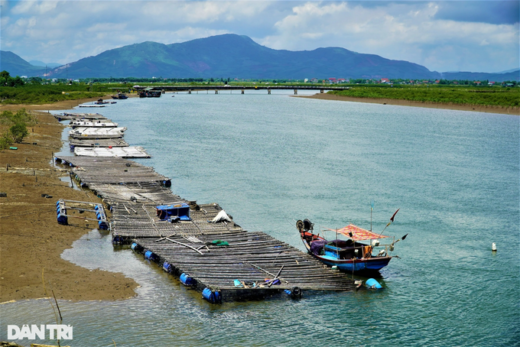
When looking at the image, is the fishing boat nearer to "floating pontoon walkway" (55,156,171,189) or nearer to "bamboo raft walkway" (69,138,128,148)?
"floating pontoon walkway" (55,156,171,189)

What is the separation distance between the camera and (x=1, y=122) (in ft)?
257

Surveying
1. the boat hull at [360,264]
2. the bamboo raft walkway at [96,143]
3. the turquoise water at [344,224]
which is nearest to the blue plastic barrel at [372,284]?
the turquoise water at [344,224]

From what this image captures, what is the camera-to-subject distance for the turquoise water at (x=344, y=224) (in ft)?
88.1

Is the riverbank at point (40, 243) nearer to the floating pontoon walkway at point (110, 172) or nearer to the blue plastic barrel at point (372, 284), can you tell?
the floating pontoon walkway at point (110, 172)

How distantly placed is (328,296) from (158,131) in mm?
84564

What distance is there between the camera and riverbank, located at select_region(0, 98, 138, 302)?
29156 millimetres

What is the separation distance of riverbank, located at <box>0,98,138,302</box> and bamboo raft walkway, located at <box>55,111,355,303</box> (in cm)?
317

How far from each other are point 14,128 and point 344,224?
48.9m

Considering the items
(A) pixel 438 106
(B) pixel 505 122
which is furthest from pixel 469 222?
(A) pixel 438 106

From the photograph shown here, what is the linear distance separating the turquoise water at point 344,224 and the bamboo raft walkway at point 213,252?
85 centimetres

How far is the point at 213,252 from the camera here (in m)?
34.2

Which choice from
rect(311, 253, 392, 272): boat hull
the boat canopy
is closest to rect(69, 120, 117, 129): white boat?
the boat canopy

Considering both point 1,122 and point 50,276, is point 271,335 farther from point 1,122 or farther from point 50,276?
point 1,122

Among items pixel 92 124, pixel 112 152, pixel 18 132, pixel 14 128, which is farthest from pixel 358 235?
pixel 92 124
